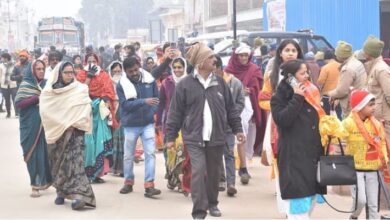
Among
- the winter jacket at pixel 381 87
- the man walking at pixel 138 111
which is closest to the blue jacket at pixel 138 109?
the man walking at pixel 138 111

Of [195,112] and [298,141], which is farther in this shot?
[195,112]

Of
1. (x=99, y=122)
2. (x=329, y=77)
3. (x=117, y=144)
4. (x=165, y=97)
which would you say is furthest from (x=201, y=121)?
(x=329, y=77)

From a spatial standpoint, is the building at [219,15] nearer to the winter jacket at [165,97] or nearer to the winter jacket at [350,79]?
the winter jacket at [165,97]

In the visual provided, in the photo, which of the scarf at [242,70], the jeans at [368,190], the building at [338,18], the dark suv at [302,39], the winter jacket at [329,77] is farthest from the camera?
the building at [338,18]

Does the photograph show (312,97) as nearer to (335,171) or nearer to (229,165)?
(335,171)

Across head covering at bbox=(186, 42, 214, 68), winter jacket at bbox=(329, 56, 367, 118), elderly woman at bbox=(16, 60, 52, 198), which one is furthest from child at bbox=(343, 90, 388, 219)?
elderly woman at bbox=(16, 60, 52, 198)

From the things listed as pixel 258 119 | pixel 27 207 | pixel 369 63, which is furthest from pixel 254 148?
pixel 27 207

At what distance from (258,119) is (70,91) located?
2.68 metres

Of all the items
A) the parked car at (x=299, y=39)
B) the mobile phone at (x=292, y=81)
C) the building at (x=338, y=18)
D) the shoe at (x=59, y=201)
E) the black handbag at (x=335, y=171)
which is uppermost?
the building at (x=338, y=18)

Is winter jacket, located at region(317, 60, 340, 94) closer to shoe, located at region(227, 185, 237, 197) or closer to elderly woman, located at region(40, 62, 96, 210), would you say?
shoe, located at region(227, 185, 237, 197)

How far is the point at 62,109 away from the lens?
7555mm

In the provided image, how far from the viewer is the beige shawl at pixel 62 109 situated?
7.48 meters

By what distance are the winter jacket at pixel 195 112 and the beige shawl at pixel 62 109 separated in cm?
132

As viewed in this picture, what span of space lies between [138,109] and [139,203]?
3.62ft
